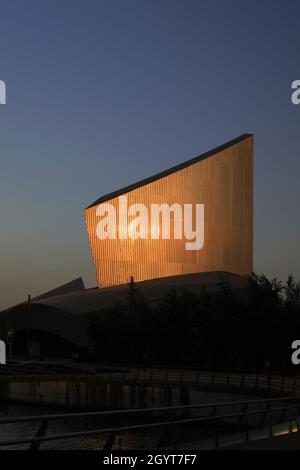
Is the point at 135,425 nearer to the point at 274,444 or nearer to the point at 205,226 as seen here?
the point at 274,444

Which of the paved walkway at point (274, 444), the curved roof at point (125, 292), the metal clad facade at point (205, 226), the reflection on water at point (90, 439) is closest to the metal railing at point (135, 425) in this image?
the reflection on water at point (90, 439)

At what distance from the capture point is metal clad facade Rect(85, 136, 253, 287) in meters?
81.1

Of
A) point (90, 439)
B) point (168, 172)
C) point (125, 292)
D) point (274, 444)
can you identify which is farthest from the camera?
point (168, 172)

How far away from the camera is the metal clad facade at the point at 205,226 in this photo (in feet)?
266

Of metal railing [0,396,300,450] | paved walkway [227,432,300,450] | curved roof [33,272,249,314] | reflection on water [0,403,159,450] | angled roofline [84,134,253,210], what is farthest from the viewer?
angled roofline [84,134,253,210]

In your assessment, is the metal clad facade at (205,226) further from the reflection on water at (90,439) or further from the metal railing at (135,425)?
the reflection on water at (90,439)

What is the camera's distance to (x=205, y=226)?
90812 mm

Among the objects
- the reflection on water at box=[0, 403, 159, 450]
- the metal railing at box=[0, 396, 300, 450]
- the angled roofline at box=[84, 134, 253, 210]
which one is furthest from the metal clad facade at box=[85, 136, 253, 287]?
the reflection on water at box=[0, 403, 159, 450]

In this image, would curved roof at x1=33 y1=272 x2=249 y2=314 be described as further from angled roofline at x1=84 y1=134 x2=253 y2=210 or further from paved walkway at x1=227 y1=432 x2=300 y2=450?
paved walkway at x1=227 y1=432 x2=300 y2=450

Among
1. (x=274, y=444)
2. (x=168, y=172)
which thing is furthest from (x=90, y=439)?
(x=168, y=172)

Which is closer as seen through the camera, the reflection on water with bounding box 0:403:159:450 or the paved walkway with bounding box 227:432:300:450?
the reflection on water with bounding box 0:403:159:450

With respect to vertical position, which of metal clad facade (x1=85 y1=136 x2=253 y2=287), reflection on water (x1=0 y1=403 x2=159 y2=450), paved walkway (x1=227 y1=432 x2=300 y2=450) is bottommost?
paved walkway (x1=227 y1=432 x2=300 y2=450)

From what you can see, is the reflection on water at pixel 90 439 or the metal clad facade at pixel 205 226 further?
the metal clad facade at pixel 205 226
